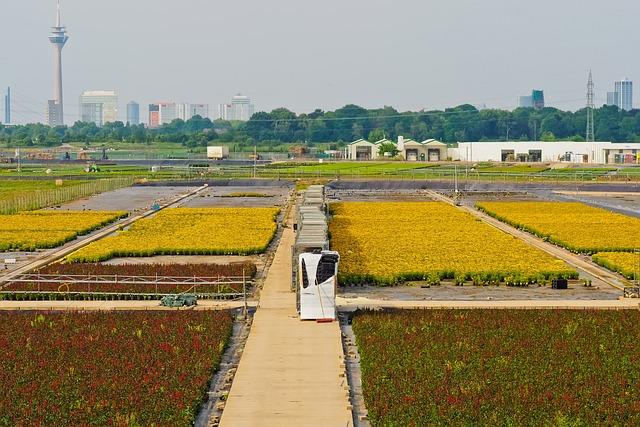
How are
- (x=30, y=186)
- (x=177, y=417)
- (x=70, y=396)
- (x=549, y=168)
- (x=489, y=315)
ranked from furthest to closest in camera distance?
1. (x=549, y=168)
2. (x=30, y=186)
3. (x=489, y=315)
4. (x=70, y=396)
5. (x=177, y=417)

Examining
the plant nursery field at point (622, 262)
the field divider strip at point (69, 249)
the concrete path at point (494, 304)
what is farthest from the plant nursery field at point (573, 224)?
the field divider strip at point (69, 249)

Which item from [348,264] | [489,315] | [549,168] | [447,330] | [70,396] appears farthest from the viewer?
[549,168]

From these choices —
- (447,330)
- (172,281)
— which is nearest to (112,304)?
(172,281)

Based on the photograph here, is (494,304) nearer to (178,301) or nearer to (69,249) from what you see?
(178,301)

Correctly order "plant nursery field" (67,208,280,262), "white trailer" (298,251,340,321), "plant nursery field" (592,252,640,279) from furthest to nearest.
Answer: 1. "plant nursery field" (67,208,280,262)
2. "plant nursery field" (592,252,640,279)
3. "white trailer" (298,251,340,321)

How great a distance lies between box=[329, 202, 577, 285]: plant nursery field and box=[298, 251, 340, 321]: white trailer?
8.50m

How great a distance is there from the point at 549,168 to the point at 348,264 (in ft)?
340

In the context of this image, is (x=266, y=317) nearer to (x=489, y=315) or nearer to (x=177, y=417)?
(x=489, y=315)

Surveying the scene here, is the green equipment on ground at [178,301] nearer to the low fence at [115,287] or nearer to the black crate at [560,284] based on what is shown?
the low fence at [115,287]

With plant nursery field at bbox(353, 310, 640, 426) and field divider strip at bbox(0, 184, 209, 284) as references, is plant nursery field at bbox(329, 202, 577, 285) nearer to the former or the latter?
plant nursery field at bbox(353, 310, 640, 426)

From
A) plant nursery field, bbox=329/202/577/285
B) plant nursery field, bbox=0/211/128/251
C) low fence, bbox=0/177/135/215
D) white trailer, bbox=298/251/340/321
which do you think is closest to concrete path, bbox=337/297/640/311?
white trailer, bbox=298/251/340/321

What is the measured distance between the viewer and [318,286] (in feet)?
120

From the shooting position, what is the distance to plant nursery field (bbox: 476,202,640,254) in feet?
195

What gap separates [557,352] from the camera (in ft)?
105
